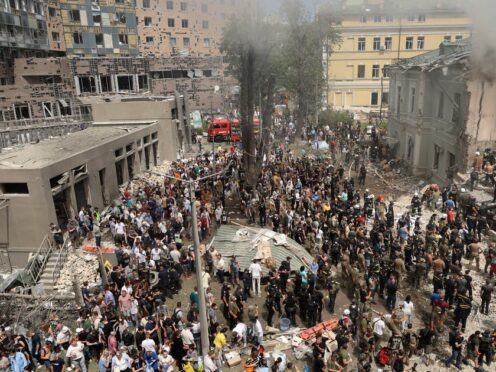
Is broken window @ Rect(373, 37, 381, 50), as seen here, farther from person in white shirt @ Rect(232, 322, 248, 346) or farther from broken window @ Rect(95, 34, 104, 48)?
person in white shirt @ Rect(232, 322, 248, 346)

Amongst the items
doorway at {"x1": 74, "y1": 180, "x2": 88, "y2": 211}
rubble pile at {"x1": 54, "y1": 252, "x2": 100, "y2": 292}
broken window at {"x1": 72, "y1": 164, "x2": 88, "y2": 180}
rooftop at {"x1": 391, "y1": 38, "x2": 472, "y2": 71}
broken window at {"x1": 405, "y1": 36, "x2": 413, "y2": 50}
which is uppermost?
broken window at {"x1": 405, "y1": 36, "x2": 413, "y2": 50}

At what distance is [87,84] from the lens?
158 feet

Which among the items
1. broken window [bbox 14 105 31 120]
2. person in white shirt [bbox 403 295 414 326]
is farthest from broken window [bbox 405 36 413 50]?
person in white shirt [bbox 403 295 414 326]

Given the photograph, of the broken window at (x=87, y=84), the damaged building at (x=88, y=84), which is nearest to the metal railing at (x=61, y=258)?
the damaged building at (x=88, y=84)

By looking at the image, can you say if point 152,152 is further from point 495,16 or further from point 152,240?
point 495,16

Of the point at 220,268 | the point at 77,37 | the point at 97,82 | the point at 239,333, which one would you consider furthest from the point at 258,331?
the point at 77,37

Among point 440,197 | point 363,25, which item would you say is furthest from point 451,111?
point 363,25

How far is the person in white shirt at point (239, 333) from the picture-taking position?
12.9 metres

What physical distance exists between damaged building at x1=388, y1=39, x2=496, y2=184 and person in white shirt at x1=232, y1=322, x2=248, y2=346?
17001 mm

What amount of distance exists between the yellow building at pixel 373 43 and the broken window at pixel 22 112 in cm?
3328

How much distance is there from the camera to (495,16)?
20734mm

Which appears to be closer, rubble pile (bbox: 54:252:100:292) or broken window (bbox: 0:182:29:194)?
rubble pile (bbox: 54:252:100:292)

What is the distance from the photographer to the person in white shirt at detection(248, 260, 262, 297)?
50.5 ft

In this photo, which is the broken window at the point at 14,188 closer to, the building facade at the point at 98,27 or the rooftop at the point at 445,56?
the rooftop at the point at 445,56
